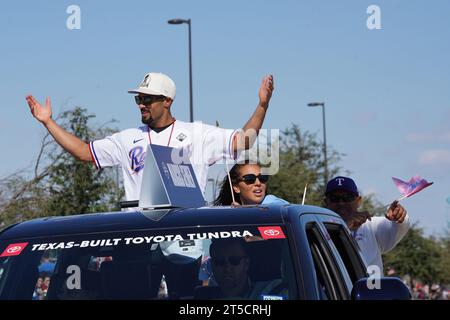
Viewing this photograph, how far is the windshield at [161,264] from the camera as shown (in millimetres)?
5383

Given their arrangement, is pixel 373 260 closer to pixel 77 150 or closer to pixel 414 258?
pixel 77 150

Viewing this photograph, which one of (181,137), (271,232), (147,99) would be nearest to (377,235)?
(181,137)

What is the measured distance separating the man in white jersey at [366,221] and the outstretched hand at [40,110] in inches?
96.6

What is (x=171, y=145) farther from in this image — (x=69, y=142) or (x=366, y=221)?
(x=366, y=221)

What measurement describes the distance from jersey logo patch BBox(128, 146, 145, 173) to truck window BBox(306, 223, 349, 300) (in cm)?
219

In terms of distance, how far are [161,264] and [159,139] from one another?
2650 mm

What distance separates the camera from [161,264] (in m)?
5.58

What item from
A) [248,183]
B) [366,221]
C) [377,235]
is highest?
[248,183]

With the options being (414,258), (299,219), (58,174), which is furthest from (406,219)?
(414,258)

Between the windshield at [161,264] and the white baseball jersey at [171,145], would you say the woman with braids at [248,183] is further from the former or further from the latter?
the windshield at [161,264]

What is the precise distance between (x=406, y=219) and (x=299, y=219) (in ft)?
14.3

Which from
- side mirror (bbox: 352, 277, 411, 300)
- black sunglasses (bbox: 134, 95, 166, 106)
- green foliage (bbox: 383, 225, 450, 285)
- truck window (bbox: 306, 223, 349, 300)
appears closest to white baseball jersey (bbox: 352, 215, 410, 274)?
black sunglasses (bbox: 134, 95, 166, 106)

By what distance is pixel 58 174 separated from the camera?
24031mm

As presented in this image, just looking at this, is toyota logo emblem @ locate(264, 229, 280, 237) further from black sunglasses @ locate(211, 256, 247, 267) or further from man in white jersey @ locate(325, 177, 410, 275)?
man in white jersey @ locate(325, 177, 410, 275)
